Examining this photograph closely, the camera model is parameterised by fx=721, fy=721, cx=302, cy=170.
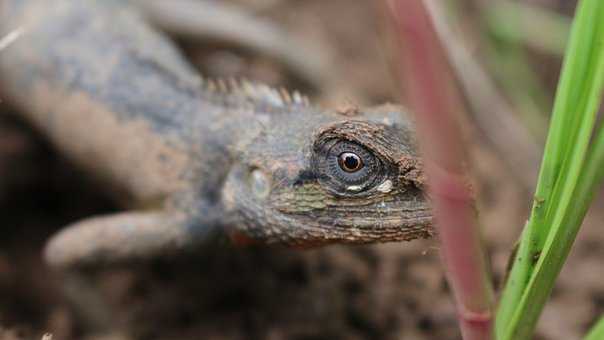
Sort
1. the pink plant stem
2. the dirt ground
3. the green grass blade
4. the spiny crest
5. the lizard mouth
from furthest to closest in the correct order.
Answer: the dirt ground → the spiny crest → the lizard mouth → the green grass blade → the pink plant stem

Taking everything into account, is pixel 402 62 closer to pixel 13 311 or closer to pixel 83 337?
pixel 83 337

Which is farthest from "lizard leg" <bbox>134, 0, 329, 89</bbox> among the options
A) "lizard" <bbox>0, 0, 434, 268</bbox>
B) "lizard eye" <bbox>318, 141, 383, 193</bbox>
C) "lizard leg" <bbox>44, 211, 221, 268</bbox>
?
"lizard eye" <bbox>318, 141, 383, 193</bbox>

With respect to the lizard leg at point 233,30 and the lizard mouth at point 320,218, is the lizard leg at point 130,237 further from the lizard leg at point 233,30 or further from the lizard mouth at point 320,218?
the lizard leg at point 233,30

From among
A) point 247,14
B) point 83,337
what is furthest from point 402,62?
point 247,14

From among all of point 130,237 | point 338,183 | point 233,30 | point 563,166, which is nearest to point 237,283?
point 130,237

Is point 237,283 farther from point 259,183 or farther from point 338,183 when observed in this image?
point 338,183

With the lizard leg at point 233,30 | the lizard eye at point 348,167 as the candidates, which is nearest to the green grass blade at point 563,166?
the lizard eye at point 348,167

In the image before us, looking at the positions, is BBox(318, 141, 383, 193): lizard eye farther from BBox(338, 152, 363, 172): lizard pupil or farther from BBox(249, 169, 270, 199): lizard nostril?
BBox(249, 169, 270, 199): lizard nostril
